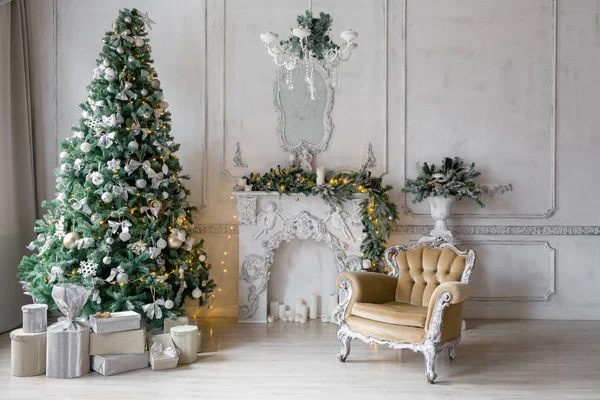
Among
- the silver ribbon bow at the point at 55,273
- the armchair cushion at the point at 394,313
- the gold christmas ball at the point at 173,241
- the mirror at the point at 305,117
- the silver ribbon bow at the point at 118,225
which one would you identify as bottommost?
the armchair cushion at the point at 394,313

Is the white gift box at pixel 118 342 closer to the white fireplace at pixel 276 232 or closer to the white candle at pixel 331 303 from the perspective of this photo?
the white fireplace at pixel 276 232

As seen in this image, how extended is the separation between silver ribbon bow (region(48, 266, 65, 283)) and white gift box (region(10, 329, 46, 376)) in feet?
2.29

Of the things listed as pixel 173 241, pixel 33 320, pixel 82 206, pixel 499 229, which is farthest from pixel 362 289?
pixel 33 320

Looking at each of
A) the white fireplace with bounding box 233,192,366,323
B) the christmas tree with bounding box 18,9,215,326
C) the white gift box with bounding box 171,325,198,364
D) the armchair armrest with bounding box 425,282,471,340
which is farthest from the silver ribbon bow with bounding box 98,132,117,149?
the armchair armrest with bounding box 425,282,471,340

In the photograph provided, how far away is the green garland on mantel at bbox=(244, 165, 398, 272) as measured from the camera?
636 centimetres

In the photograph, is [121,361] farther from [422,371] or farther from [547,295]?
[547,295]

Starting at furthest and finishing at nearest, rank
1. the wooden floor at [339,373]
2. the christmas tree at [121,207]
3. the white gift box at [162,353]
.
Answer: the christmas tree at [121,207], the white gift box at [162,353], the wooden floor at [339,373]

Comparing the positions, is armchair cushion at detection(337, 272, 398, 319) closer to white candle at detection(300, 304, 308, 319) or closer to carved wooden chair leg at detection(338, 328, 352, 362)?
carved wooden chair leg at detection(338, 328, 352, 362)

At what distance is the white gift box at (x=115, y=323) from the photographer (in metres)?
4.57

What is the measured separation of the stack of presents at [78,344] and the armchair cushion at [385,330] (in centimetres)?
154

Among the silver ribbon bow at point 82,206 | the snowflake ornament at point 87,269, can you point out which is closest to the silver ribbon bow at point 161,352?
the snowflake ornament at point 87,269

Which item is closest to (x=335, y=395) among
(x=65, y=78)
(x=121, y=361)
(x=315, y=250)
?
(x=121, y=361)

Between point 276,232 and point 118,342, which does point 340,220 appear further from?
point 118,342

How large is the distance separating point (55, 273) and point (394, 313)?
3004 mm
